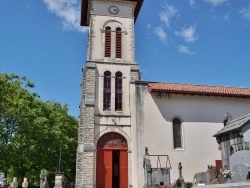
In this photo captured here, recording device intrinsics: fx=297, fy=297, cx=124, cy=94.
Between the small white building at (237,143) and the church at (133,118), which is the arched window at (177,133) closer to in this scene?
the church at (133,118)

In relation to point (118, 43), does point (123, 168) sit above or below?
below

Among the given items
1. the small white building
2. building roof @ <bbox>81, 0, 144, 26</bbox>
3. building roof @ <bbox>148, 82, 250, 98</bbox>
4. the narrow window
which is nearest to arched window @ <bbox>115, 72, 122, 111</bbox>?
the narrow window

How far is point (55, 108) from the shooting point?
3672 cm

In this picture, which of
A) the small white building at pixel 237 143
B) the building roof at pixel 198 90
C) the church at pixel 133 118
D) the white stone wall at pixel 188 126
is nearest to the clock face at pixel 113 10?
the church at pixel 133 118

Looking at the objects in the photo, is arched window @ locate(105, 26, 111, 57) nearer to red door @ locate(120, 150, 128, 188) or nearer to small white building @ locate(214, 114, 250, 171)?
red door @ locate(120, 150, 128, 188)

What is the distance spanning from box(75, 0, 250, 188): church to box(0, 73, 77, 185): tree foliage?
4.64 meters

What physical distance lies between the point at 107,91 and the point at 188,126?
6948mm

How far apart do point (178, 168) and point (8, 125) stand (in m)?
13.2

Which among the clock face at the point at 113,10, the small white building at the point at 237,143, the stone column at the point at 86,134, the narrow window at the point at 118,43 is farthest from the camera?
the clock face at the point at 113,10

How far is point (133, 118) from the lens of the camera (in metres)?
23.0

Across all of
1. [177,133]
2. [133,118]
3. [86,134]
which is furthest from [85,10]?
[177,133]

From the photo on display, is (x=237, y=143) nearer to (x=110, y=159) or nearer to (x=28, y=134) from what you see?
(x=110, y=159)

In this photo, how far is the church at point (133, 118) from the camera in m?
21.9

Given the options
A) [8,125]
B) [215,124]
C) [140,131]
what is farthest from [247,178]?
[8,125]
